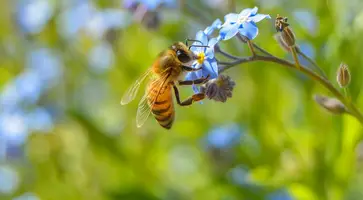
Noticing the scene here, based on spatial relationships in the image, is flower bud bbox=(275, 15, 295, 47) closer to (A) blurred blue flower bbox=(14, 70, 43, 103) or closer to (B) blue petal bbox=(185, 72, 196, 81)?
(B) blue petal bbox=(185, 72, 196, 81)

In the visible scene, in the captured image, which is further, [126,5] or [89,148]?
[89,148]

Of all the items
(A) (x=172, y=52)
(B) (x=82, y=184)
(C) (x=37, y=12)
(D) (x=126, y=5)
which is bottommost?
(A) (x=172, y=52)

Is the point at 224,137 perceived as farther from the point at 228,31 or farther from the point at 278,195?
the point at 228,31

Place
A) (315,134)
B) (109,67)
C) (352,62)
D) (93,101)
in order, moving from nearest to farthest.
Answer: (352,62)
(315,134)
(109,67)
(93,101)

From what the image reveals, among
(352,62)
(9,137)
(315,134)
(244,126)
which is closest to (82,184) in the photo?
(9,137)

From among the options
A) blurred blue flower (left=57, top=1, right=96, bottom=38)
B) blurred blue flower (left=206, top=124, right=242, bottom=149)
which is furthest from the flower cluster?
blurred blue flower (left=57, top=1, right=96, bottom=38)

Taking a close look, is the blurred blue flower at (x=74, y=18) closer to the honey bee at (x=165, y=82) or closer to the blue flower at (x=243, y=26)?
the honey bee at (x=165, y=82)

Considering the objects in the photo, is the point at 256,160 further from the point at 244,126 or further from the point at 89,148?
the point at 89,148
